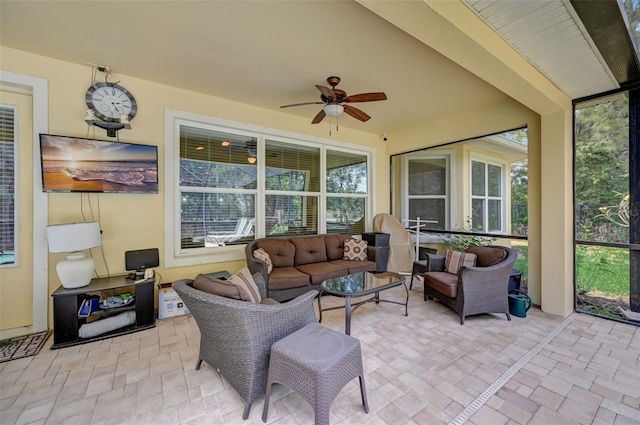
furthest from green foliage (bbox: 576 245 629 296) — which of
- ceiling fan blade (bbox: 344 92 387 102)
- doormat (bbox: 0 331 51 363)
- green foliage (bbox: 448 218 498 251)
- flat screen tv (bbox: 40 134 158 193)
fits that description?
doormat (bbox: 0 331 51 363)

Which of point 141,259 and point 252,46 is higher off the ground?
point 252,46

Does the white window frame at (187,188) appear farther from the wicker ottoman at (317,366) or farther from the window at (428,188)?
the wicker ottoman at (317,366)

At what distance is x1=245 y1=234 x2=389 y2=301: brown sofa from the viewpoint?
340 cm

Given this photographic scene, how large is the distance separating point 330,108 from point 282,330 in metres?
2.48

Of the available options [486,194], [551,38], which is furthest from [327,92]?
[486,194]

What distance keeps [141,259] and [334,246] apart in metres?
2.80

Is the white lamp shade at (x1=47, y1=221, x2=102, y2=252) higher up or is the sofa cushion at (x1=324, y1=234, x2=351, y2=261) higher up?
the white lamp shade at (x1=47, y1=221, x2=102, y2=252)

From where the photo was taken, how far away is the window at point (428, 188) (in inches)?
219

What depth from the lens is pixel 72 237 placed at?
8.47ft

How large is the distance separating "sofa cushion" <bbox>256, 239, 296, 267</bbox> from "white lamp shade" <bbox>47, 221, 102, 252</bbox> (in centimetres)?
187

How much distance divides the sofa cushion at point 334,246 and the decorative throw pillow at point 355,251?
104 millimetres

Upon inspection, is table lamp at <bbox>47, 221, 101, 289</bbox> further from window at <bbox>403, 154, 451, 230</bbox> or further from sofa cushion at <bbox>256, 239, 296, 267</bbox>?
window at <bbox>403, 154, 451, 230</bbox>

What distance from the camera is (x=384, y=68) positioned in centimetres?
296

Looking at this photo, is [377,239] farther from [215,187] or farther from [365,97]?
[215,187]
